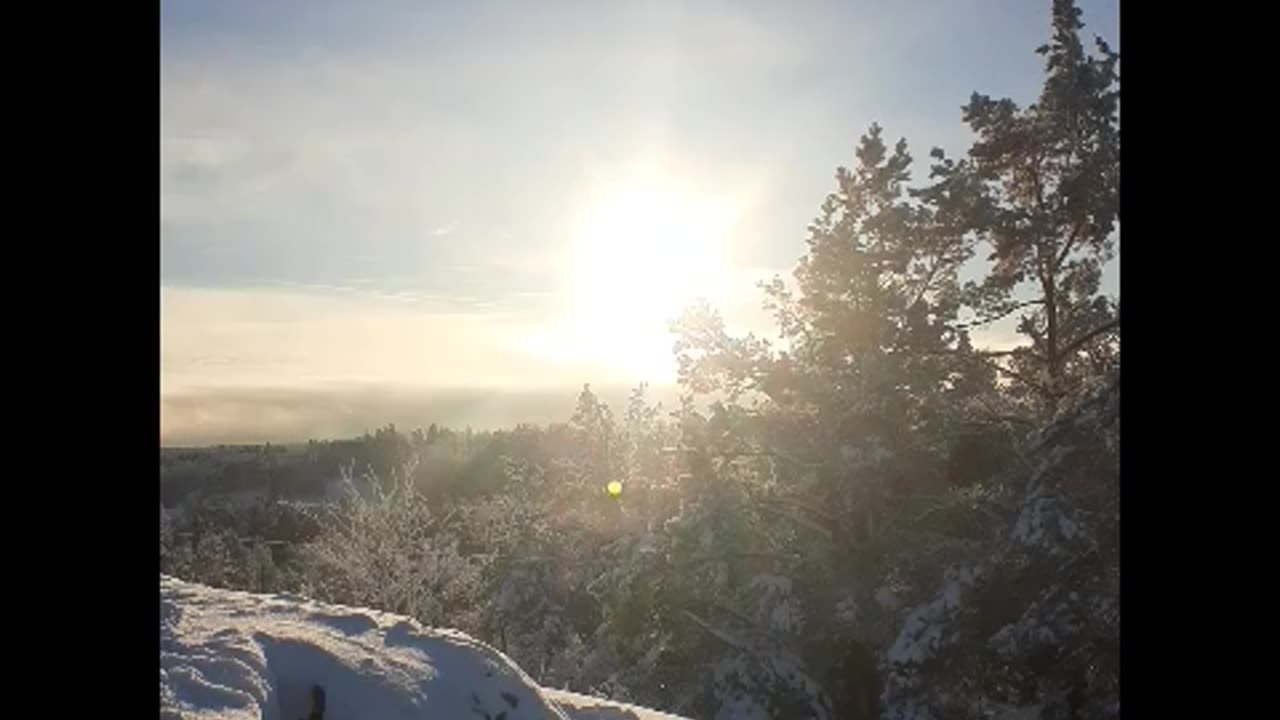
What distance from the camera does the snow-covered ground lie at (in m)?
3.02

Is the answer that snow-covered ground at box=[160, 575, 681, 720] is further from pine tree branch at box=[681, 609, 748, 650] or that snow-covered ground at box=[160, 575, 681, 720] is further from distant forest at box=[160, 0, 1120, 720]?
pine tree branch at box=[681, 609, 748, 650]

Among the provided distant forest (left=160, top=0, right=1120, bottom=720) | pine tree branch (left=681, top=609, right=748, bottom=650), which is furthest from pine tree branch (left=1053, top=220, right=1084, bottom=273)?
pine tree branch (left=681, top=609, right=748, bottom=650)

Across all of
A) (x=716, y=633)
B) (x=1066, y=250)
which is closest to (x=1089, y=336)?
(x=1066, y=250)

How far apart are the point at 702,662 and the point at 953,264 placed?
8587mm

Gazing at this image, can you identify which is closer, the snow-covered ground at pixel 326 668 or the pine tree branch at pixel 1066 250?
the snow-covered ground at pixel 326 668

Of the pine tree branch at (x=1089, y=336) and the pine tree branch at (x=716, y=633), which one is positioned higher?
the pine tree branch at (x=1089, y=336)

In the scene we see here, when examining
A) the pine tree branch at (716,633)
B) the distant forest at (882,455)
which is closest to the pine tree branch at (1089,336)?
the distant forest at (882,455)

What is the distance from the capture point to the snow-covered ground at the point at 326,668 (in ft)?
9.91

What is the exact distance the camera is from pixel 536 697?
3.95 metres

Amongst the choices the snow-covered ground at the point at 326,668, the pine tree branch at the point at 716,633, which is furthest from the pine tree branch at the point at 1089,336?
the snow-covered ground at the point at 326,668

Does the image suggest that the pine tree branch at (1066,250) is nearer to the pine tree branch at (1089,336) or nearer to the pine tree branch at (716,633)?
the pine tree branch at (1089,336)

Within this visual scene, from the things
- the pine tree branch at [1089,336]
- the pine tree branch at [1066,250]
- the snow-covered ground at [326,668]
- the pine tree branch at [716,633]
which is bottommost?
the pine tree branch at [716,633]
